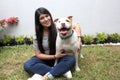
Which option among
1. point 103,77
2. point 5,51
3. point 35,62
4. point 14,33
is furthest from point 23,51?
point 103,77

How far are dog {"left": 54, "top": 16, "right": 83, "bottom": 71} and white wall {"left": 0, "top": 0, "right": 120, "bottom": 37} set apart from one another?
1.69 meters

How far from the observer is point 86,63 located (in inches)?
154

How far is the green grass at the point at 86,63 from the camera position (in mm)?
3505

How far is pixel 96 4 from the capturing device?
16.5 ft

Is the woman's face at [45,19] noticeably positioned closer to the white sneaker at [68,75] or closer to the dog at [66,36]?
the dog at [66,36]

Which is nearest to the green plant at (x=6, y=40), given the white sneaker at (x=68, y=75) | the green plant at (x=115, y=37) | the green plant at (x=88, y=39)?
the green plant at (x=88, y=39)

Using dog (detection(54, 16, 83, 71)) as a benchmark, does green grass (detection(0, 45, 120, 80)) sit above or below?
below

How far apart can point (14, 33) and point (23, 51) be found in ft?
2.24

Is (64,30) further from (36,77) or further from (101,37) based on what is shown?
(101,37)

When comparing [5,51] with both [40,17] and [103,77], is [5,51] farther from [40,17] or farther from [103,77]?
[103,77]

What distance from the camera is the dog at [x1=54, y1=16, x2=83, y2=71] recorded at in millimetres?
3191

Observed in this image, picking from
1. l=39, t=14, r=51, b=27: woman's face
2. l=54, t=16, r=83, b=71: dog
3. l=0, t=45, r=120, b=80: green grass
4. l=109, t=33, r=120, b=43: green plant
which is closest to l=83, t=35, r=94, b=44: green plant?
l=0, t=45, r=120, b=80: green grass

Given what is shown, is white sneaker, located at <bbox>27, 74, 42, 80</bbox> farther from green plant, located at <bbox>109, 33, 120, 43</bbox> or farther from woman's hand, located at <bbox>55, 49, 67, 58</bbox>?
green plant, located at <bbox>109, 33, 120, 43</bbox>

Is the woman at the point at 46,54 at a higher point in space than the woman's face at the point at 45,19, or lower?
lower
